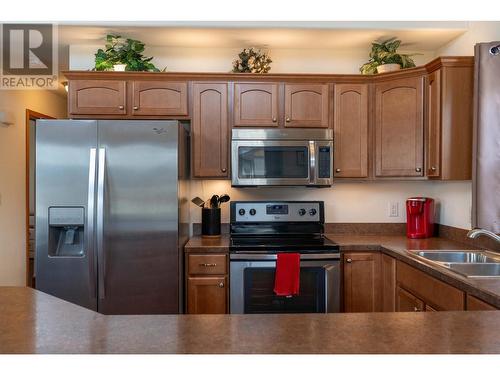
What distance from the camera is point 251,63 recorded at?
309 centimetres

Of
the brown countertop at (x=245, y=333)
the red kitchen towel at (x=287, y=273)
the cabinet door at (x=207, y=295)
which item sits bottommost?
the cabinet door at (x=207, y=295)

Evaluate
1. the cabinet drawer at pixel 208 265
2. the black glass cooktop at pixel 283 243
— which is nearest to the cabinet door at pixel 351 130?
the black glass cooktop at pixel 283 243

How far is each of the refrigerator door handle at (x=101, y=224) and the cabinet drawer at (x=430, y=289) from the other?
1.81 meters

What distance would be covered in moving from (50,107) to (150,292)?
3.14 meters

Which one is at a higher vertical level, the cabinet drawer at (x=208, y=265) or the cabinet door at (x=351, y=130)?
the cabinet door at (x=351, y=130)

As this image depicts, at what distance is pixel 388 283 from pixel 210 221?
53.1 inches

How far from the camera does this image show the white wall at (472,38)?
2575 millimetres

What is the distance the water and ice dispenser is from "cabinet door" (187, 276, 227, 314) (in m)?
0.74

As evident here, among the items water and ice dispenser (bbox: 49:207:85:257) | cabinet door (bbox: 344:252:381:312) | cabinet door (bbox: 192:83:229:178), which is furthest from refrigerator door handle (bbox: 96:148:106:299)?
cabinet door (bbox: 344:252:381:312)

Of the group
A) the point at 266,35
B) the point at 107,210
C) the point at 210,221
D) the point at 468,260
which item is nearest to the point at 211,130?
the point at 210,221

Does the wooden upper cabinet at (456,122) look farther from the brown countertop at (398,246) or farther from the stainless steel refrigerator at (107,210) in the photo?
the stainless steel refrigerator at (107,210)

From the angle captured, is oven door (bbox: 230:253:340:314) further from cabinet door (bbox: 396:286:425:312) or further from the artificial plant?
the artificial plant

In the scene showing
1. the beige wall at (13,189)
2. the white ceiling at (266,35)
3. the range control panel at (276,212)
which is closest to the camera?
the white ceiling at (266,35)

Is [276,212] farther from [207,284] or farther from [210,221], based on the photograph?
[207,284]
